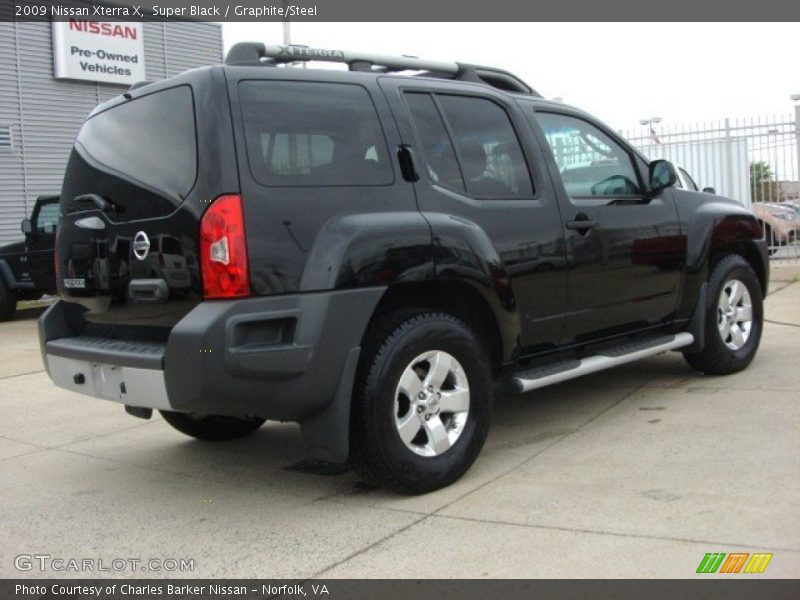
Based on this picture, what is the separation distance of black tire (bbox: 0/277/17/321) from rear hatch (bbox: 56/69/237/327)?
370 inches

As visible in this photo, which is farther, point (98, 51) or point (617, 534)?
point (98, 51)

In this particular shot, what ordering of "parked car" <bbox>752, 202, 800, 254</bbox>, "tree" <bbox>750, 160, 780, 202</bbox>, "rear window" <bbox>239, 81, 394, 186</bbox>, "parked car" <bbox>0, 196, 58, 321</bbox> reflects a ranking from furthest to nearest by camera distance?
"tree" <bbox>750, 160, 780, 202</bbox> < "parked car" <bbox>752, 202, 800, 254</bbox> < "parked car" <bbox>0, 196, 58, 321</bbox> < "rear window" <bbox>239, 81, 394, 186</bbox>

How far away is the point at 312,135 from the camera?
3.87 metres

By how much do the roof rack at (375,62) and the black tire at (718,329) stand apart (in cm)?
Answer: 188

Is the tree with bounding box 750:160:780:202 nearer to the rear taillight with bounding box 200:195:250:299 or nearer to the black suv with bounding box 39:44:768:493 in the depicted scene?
the black suv with bounding box 39:44:768:493

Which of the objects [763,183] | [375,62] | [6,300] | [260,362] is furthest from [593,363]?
[6,300]

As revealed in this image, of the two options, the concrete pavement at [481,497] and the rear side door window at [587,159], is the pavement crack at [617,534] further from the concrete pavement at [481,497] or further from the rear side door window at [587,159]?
the rear side door window at [587,159]

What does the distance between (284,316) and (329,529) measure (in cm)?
96

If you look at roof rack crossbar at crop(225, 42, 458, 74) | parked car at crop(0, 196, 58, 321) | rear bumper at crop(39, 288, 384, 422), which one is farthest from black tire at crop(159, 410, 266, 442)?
parked car at crop(0, 196, 58, 321)

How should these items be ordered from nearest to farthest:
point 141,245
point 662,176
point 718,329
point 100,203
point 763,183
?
1. point 141,245
2. point 100,203
3. point 662,176
4. point 718,329
5. point 763,183

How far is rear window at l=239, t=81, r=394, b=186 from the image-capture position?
3686 mm

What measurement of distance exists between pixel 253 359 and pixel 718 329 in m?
3.72

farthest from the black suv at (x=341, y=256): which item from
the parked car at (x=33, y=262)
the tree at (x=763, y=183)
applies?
the tree at (x=763, y=183)

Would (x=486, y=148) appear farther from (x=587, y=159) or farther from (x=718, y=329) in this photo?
(x=718, y=329)
